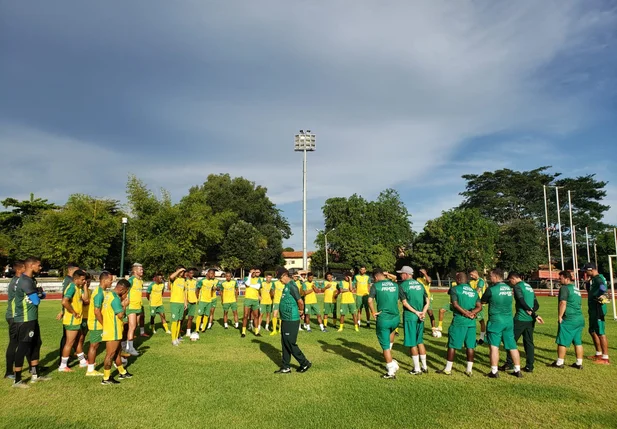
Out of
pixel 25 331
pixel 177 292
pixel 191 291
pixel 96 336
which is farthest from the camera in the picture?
pixel 191 291

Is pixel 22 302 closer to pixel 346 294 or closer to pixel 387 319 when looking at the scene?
pixel 387 319

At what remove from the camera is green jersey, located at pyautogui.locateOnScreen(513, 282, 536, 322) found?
855 centimetres

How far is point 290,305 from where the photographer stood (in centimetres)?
847

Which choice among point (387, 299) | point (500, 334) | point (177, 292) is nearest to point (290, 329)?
point (387, 299)

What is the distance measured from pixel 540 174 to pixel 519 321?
2559 inches

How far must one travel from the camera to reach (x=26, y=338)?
7.43m

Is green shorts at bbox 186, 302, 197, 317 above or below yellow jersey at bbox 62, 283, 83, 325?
below

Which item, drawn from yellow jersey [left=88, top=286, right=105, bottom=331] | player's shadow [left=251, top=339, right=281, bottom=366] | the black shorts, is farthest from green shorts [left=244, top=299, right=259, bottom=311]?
the black shorts

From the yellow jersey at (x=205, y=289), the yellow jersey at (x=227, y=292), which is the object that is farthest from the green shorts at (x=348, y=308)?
the yellow jersey at (x=205, y=289)

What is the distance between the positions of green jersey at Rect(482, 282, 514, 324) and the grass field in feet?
3.81

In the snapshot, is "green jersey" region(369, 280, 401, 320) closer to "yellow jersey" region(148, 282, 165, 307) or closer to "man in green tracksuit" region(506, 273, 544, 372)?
"man in green tracksuit" region(506, 273, 544, 372)

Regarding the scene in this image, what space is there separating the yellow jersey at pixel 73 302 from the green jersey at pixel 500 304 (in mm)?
8463

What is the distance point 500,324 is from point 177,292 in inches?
329

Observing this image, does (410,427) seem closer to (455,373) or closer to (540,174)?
(455,373)
